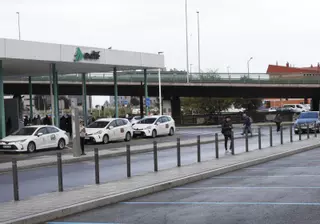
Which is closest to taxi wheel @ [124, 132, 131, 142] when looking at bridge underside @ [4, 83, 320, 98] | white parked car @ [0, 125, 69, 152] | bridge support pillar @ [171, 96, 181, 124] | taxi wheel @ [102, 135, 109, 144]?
taxi wheel @ [102, 135, 109, 144]

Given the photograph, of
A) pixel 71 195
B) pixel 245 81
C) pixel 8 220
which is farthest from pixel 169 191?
pixel 245 81

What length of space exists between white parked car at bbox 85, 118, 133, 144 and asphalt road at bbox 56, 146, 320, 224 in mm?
19069

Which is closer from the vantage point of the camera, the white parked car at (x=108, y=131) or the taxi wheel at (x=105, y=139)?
the white parked car at (x=108, y=131)


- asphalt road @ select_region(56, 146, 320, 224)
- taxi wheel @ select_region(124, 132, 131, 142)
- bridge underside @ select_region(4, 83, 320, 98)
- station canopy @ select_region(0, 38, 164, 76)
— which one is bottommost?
taxi wheel @ select_region(124, 132, 131, 142)

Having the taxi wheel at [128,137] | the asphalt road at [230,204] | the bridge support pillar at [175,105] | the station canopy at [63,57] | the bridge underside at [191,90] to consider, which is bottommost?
the taxi wheel at [128,137]

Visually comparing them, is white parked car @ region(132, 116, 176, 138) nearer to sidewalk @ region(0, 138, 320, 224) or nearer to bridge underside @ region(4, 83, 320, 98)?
sidewalk @ region(0, 138, 320, 224)

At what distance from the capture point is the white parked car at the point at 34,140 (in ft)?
91.6

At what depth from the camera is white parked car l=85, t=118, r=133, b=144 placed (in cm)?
3338

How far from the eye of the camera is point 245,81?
67.2 meters

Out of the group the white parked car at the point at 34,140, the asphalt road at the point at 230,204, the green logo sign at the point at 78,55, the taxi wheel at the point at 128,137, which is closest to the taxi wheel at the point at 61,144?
the white parked car at the point at 34,140

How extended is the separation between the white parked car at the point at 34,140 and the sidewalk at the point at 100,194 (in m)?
12.9

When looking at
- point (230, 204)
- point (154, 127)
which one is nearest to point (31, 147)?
point (154, 127)

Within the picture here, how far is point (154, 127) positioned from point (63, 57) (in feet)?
28.4

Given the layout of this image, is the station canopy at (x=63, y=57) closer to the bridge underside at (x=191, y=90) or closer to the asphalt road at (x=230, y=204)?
the asphalt road at (x=230, y=204)
